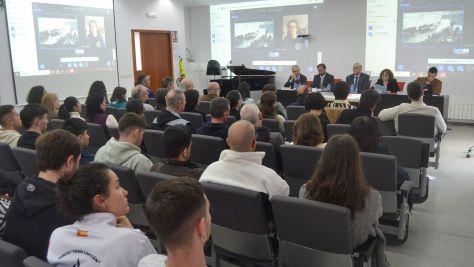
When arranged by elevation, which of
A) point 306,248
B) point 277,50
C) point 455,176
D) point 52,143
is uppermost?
point 277,50

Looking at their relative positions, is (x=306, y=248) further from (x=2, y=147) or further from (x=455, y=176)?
(x=455, y=176)

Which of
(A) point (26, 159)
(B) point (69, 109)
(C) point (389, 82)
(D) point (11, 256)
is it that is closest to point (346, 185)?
(D) point (11, 256)

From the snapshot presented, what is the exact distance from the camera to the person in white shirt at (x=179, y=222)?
4.04 feet

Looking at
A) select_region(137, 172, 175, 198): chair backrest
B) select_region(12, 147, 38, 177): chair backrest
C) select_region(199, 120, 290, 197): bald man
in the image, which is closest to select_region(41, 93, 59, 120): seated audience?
select_region(12, 147, 38, 177): chair backrest

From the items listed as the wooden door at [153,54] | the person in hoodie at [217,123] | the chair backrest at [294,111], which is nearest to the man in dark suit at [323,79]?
the chair backrest at [294,111]

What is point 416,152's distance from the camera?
3670 mm

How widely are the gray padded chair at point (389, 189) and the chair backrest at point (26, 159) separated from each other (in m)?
2.37

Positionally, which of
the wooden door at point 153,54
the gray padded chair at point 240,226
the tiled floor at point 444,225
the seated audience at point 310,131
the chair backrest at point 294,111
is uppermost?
the wooden door at point 153,54

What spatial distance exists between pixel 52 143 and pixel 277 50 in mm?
9023

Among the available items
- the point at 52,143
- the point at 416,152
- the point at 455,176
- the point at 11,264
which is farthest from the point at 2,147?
the point at 455,176

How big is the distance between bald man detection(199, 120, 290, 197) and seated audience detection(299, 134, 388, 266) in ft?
1.02

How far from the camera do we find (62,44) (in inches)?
319

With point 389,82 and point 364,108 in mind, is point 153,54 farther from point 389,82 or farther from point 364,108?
point 364,108

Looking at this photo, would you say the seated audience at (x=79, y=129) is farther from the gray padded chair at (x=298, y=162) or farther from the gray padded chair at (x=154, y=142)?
the gray padded chair at (x=298, y=162)
